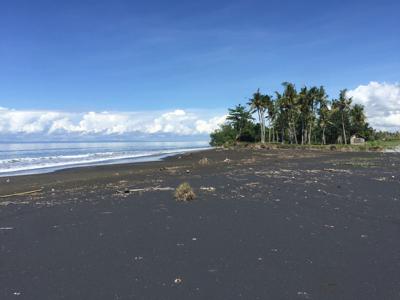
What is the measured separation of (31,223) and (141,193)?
15.8 ft

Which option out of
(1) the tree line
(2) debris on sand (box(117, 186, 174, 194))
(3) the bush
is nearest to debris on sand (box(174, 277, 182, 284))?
(3) the bush

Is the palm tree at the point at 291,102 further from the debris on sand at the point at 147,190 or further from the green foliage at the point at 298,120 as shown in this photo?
the debris on sand at the point at 147,190

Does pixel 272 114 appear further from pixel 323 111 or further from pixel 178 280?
pixel 178 280

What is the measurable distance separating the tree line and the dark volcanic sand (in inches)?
2569

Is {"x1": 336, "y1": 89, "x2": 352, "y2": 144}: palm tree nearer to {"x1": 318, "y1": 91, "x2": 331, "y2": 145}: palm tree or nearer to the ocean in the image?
{"x1": 318, "y1": 91, "x2": 331, "y2": 145}: palm tree

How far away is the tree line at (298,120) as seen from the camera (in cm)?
7588

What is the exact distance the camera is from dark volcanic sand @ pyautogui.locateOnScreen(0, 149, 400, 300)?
17.2 feet

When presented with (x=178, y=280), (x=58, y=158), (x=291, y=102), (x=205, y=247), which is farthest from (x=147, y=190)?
(x=291, y=102)

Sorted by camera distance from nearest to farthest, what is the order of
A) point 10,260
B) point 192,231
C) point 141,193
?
point 10,260
point 192,231
point 141,193

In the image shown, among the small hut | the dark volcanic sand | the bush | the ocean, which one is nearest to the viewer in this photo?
the dark volcanic sand

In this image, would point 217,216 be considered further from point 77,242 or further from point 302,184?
point 302,184

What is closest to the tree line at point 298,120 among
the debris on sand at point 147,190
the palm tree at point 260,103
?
the palm tree at point 260,103

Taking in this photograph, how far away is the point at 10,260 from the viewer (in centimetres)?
653

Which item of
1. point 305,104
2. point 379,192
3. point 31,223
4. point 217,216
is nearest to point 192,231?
point 217,216
